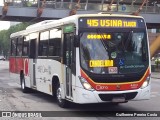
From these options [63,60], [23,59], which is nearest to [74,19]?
[63,60]

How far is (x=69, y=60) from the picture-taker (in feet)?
41.8

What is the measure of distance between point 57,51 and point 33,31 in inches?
155

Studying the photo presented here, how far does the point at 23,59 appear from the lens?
19.4m

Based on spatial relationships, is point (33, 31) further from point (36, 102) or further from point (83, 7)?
point (83, 7)

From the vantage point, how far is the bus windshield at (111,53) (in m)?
12.0

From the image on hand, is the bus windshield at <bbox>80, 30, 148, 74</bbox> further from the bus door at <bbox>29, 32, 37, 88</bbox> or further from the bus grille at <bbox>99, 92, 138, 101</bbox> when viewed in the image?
the bus door at <bbox>29, 32, 37, 88</bbox>

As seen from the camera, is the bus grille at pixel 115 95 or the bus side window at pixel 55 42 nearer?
the bus grille at pixel 115 95

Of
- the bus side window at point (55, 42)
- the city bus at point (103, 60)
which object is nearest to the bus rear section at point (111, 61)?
the city bus at point (103, 60)

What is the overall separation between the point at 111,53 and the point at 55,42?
2845mm

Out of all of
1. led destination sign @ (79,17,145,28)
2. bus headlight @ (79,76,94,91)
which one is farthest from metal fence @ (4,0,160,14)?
bus headlight @ (79,76,94,91)

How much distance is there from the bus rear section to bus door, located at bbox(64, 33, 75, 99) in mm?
487

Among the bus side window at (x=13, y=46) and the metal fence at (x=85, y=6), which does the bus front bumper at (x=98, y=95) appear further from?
the metal fence at (x=85, y=6)

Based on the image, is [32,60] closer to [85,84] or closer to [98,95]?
[85,84]

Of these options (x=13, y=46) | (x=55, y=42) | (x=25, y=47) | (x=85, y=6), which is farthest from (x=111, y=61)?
(x=85, y=6)
